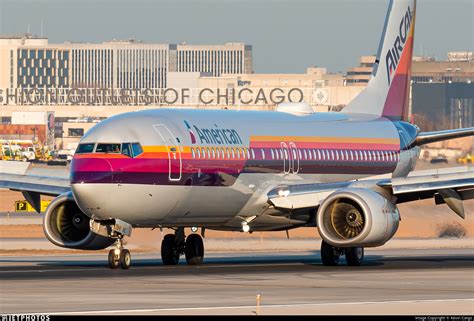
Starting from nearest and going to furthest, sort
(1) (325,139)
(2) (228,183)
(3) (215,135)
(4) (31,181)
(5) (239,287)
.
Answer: (5) (239,287) → (2) (228,183) → (3) (215,135) → (4) (31,181) → (1) (325,139)

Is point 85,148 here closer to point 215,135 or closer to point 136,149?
point 136,149

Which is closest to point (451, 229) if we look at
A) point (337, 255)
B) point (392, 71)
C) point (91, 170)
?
point (392, 71)

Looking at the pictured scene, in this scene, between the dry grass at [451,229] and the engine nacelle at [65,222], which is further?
the dry grass at [451,229]

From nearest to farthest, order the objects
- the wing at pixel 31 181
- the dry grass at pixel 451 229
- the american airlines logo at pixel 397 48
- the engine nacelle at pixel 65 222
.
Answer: the engine nacelle at pixel 65 222
the wing at pixel 31 181
the american airlines logo at pixel 397 48
the dry grass at pixel 451 229

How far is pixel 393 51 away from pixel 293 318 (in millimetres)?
30649

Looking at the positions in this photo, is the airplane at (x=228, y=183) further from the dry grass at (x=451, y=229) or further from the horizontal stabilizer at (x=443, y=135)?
the dry grass at (x=451, y=229)

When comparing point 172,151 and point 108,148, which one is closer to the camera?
point 108,148

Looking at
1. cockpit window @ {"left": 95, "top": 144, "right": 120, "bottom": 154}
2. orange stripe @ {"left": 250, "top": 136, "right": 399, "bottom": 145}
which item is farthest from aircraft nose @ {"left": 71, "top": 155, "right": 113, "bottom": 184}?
orange stripe @ {"left": 250, "top": 136, "right": 399, "bottom": 145}

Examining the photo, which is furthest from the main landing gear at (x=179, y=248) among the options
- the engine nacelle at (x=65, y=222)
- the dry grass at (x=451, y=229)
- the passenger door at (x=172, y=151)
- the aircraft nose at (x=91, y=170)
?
the dry grass at (x=451, y=229)

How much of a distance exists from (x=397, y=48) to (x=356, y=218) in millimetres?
14412

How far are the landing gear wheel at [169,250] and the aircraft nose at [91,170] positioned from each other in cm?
671

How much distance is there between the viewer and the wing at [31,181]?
44.4 meters

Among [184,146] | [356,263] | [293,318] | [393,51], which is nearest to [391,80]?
[393,51]

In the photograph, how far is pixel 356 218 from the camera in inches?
1667
